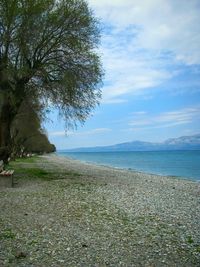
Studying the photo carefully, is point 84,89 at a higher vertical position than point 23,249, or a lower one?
higher

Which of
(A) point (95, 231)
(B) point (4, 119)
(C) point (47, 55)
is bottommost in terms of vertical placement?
(A) point (95, 231)

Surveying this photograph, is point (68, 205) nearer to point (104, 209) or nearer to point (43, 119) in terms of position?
point (104, 209)

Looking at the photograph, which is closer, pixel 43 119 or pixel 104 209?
pixel 104 209

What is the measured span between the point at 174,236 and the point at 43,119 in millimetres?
20340

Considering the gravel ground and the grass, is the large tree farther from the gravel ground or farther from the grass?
the gravel ground

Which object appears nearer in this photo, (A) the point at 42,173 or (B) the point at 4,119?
(B) the point at 4,119

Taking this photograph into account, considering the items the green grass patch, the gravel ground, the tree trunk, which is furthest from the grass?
the green grass patch

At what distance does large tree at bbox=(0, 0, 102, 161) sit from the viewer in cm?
2220

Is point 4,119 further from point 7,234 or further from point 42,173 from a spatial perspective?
point 7,234

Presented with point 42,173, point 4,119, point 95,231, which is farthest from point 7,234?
point 42,173

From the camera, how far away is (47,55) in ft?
78.7

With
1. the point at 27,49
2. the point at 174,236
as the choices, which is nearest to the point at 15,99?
the point at 27,49

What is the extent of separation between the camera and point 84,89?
79.9ft

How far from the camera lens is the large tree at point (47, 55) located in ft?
72.8
